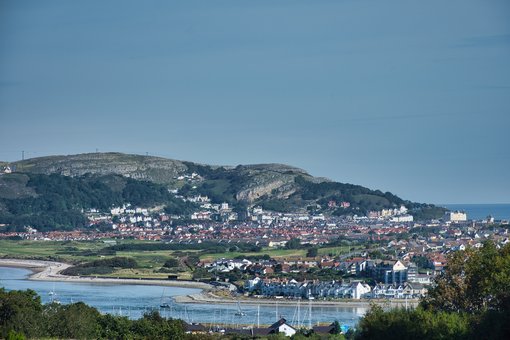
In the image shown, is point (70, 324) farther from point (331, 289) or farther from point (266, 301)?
point (331, 289)

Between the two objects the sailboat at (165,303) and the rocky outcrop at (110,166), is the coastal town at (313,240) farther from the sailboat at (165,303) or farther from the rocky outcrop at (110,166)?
the rocky outcrop at (110,166)

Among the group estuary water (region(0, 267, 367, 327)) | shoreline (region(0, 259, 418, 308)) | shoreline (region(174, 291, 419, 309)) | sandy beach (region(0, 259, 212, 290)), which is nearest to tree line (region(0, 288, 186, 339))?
estuary water (region(0, 267, 367, 327))

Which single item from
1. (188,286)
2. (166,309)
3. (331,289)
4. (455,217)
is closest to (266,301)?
(331,289)

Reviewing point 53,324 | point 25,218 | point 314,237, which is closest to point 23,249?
point 314,237

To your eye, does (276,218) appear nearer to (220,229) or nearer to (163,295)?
(220,229)

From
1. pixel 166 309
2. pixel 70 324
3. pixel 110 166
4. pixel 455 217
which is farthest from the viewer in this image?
pixel 110 166

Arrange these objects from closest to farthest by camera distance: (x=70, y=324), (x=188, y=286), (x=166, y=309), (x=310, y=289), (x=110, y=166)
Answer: (x=70, y=324) → (x=166, y=309) → (x=310, y=289) → (x=188, y=286) → (x=110, y=166)

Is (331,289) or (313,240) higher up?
(313,240)
